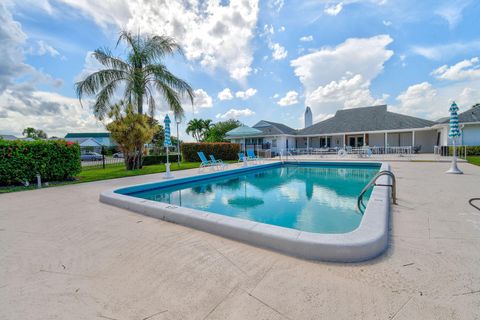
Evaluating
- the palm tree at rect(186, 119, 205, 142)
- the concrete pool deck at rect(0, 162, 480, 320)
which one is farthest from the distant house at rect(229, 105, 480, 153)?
the concrete pool deck at rect(0, 162, 480, 320)

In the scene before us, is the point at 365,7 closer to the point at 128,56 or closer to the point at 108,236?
the point at 128,56

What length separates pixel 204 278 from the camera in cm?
223

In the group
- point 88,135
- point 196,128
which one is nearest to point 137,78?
point 196,128

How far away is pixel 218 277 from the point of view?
2.24 metres

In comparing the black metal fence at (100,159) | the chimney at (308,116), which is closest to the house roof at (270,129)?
the chimney at (308,116)

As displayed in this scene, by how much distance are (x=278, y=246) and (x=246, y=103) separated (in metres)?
29.4

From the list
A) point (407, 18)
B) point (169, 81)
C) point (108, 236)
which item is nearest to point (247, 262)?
point (108, 236)

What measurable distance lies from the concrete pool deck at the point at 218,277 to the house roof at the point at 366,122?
76.2 feet

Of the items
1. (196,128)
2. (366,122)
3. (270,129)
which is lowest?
(270,129)

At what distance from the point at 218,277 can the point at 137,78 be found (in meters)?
13.6

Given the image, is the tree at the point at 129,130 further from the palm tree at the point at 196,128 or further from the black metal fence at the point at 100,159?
the palm tree at the point at 196,128

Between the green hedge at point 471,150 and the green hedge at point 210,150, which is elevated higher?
the green hedge at point 210,150

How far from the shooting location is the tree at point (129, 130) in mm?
11844

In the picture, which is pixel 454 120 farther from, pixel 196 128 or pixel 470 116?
pixel 196 128
